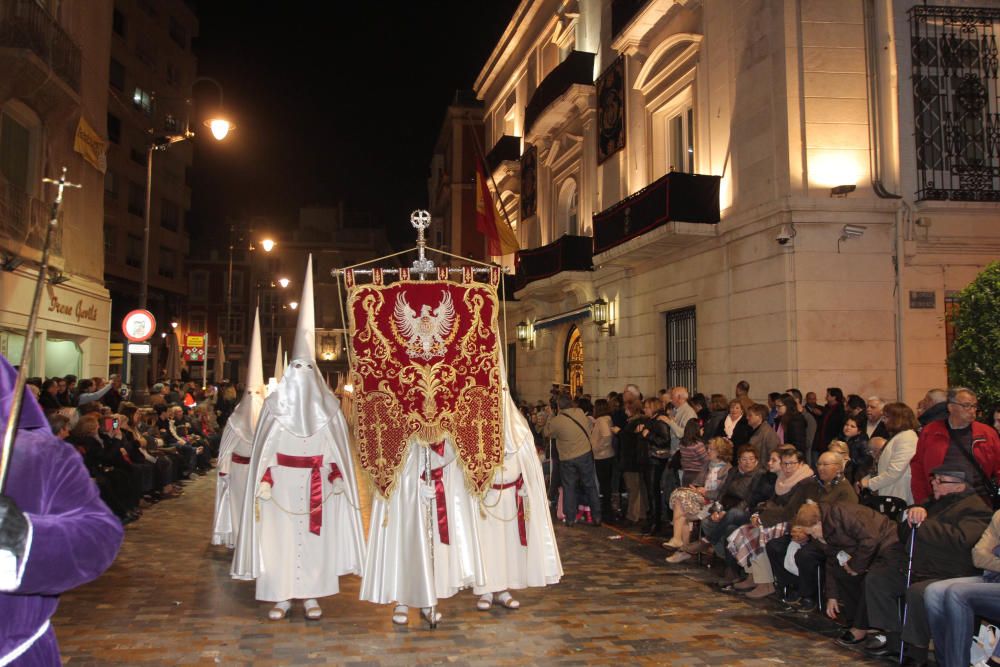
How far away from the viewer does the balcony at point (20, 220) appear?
570 inches

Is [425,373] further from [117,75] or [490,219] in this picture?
[117,75]

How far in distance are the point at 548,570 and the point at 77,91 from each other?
15.1 metres

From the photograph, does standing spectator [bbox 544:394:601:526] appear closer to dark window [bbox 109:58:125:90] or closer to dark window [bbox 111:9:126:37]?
dark window [bbox 109:58:125:90]

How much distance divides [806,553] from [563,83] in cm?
1668

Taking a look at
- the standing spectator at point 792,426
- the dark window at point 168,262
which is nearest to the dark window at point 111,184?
the dark window at point 168,262

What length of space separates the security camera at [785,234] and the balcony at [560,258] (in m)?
8.48

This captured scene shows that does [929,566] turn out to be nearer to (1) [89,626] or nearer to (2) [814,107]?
(1) [89,626]

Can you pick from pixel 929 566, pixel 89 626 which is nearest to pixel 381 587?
pixel 89 626

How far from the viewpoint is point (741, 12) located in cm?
1414

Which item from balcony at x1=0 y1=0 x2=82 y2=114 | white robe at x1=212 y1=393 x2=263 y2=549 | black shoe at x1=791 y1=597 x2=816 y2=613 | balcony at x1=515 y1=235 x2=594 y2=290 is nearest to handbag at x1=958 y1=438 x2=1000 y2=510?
black shoe at x1=791 y1=597 x2=816 y2=613

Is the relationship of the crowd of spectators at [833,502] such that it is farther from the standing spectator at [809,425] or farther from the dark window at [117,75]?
the dark window at [117,75]

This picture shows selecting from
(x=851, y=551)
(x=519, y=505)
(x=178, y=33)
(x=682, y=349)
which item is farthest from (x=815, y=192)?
(x=178, y=33)

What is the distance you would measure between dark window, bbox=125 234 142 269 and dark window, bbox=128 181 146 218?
1053 millimetres

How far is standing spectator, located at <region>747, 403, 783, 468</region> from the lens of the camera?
9.40 meters
